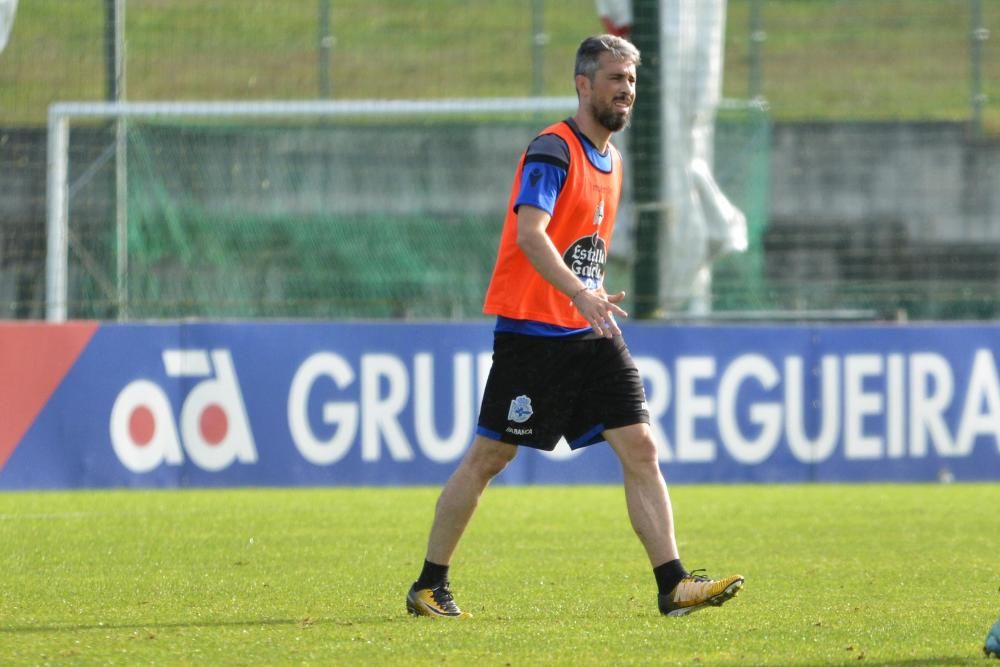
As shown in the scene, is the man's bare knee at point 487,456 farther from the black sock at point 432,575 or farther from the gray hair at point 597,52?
the gray hair at point 597,52

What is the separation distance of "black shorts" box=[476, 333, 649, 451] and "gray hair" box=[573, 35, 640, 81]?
36.6 inches

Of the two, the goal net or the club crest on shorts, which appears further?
the goal net

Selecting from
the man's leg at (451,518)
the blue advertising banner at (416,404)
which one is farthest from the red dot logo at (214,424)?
the man's leg at (451,518)

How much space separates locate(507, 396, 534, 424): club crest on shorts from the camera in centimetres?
629

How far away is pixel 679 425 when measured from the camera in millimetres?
12406

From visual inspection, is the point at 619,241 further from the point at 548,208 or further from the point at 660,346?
the point at 548,208

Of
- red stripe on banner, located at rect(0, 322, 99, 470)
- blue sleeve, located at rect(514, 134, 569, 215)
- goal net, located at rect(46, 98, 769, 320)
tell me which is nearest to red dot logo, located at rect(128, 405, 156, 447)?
red stripe on banner, located at rect(0, 322, 99, 470)

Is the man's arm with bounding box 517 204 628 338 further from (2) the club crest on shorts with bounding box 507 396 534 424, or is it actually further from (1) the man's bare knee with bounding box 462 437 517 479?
(1) the man's bare knee with bounding box 462 437 517 479

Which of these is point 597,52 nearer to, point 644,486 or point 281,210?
point 644,486

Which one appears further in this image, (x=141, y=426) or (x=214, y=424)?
(x=214, y=424)

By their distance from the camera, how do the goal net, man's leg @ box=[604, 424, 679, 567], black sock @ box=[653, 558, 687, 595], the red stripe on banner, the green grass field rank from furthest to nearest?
1. the goal net
2. the red stripe on banner
3. man's leg @ box=[604, 424, 679, 567]
4. black sock @ box=[653, 558, 687, 595]
5. the green grass field

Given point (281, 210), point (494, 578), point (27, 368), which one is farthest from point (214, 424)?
point (494, 578)

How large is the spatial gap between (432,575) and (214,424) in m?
5.86

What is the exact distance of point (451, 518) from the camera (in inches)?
250
